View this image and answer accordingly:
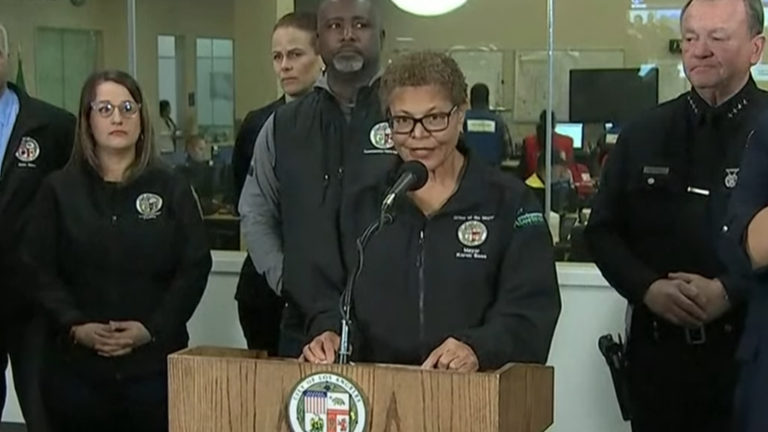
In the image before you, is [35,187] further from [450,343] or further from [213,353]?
[450,343]

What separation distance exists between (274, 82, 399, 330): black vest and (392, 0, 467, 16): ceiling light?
4.21 m

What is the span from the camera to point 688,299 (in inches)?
107

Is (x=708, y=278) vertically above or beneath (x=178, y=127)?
beneath

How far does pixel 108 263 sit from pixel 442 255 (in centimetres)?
120

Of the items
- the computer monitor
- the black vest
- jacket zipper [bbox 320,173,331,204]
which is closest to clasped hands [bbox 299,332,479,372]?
the black vest

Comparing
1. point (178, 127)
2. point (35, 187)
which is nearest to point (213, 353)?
point (35, 187)

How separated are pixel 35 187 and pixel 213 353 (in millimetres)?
1544

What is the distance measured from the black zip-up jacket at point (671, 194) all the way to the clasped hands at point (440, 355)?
89 centimetres

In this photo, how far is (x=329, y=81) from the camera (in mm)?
2857

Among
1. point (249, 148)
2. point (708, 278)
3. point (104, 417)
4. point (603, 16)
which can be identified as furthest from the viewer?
point (603, 16)

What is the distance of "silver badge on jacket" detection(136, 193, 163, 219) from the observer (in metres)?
3.10

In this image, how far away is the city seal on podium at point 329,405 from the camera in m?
1.84

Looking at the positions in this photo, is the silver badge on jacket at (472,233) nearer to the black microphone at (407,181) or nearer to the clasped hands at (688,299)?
the black microphone at (407,181)

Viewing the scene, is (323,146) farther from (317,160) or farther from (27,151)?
(27,151)
